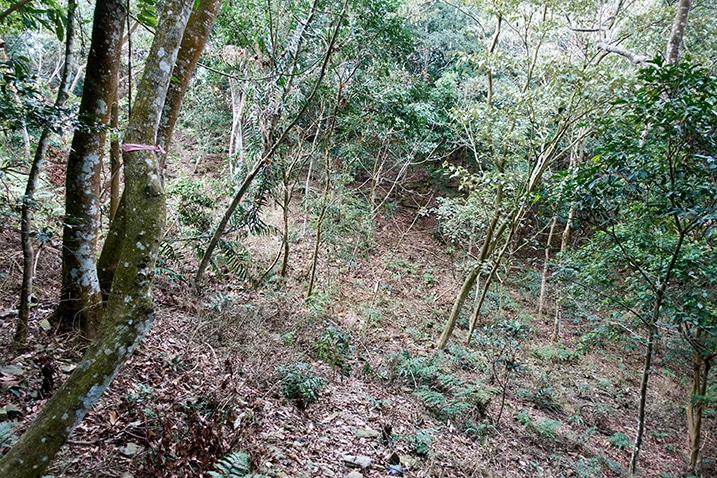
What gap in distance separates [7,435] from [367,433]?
3.25 metres

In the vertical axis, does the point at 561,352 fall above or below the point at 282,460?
below

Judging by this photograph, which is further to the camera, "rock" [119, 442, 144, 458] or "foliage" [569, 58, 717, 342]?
"foliage" [569, 58, 717, 342]

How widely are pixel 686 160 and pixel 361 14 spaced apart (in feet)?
20.3

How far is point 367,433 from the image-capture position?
4297mm

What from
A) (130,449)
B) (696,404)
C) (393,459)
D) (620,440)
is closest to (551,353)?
(620,440)

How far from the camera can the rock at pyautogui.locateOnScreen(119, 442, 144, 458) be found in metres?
2.48

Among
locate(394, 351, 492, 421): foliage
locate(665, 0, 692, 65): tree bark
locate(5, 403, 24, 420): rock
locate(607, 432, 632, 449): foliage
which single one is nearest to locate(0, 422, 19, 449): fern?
locate(5, 403, 24, 420): rock

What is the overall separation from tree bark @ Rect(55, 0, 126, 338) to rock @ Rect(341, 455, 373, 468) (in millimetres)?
2736

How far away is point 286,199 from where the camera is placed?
314 inches

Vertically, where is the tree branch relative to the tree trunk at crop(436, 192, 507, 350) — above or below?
above

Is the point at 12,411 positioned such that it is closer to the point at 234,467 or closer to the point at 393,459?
the point at 234,467

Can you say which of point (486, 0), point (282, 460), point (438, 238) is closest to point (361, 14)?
point (486, 0)

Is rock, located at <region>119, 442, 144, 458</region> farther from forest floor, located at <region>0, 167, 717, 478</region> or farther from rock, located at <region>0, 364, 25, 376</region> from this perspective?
rock, located at <region>0, 364, 25, 376</region>

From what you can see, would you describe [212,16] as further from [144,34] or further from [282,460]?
[144,34]
